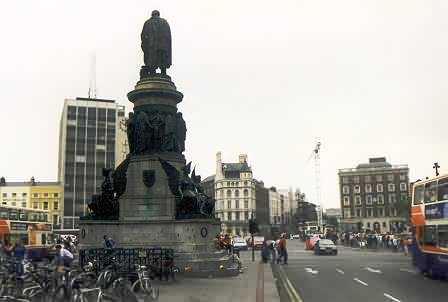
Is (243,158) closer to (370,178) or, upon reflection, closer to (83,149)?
(370,178)

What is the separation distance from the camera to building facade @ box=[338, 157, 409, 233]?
132375mm

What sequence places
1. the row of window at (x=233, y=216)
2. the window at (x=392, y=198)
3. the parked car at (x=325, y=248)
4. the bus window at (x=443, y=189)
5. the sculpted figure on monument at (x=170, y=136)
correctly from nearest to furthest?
the bus window at (x=443, y=189), the sculpted figure on monument at (x=170, y=136), the parked car at (x=325, y=248), the window at (x=392, y=198), the row of window at (x=233, y=216)

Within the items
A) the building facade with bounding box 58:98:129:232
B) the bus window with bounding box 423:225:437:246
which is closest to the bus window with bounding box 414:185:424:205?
the bus window with bounding box 423:225:437:246

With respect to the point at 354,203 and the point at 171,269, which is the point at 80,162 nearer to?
the point at 354,203

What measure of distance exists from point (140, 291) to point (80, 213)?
108078 mm

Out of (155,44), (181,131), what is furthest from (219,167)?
(181,131)

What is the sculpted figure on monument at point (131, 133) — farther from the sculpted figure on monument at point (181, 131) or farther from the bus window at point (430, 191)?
the bus window at point (430, 191)

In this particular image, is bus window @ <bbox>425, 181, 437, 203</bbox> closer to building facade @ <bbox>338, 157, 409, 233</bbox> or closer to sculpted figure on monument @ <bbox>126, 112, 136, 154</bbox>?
sculpted figure on monument @ <bbox>126, 112, 136, 154</bbox>

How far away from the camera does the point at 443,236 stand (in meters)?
20.2

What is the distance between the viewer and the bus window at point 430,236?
2113 cm

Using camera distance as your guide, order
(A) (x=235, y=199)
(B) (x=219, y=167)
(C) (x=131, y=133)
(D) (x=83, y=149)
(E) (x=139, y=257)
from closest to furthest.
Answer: (E) (x=139, y=257) < (C) (x=131, y=133) < (D) (x=83, y=149) < (A) (x=235, y=199) < (B) (x=219, y=167)

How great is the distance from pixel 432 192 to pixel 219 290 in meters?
11.0

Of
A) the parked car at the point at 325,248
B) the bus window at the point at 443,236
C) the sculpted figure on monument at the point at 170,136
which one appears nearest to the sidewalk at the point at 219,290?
the sculpted figure on monument at the point at 170,136

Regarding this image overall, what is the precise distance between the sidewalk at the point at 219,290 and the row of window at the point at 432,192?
792 cm
